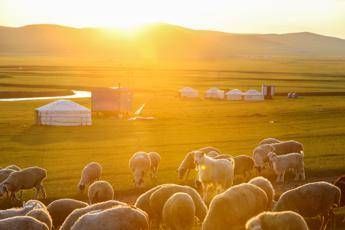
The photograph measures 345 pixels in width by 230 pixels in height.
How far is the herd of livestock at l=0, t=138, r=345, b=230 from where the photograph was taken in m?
14.3

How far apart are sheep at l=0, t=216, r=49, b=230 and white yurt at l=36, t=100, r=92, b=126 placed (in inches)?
1418

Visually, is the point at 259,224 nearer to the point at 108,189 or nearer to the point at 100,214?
the point at 100,214

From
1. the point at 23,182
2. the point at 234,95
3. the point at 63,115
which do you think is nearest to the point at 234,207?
the point at 23,182

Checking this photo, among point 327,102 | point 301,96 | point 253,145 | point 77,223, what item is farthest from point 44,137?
point 301,96

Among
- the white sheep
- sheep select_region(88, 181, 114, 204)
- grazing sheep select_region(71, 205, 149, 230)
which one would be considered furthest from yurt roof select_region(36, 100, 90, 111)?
grazing sheep select_region(71, 205, 149, 230)

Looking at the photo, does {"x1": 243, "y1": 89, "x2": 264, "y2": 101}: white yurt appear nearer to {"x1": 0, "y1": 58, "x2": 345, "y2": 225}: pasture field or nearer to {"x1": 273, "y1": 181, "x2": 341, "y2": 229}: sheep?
{"x1": 0, "y1": 58, "x2": 345, "y2": 225}: pasture field

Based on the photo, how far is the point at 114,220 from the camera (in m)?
14.3

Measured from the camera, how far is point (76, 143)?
4022 centimetres

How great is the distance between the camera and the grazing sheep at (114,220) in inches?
559

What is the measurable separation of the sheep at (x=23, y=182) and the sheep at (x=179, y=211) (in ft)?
30.0

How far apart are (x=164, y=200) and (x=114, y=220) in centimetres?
371

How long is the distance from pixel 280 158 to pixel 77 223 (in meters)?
14.2

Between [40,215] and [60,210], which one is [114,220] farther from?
[60,210]

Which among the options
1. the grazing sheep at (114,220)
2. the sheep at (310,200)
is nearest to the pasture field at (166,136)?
the sheep at (310,200)
